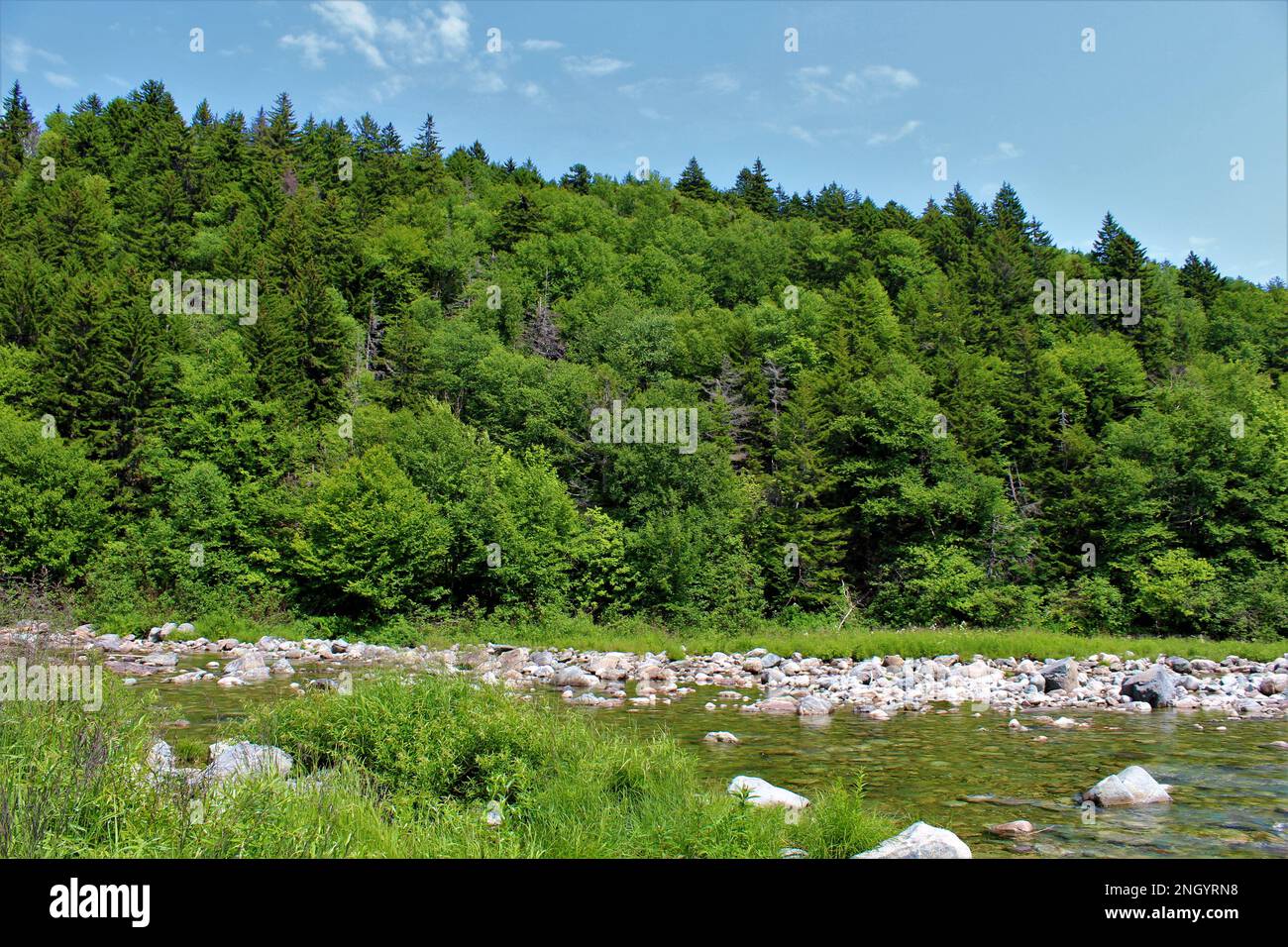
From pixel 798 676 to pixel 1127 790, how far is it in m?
15.0

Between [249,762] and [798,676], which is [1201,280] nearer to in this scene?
[798,676]

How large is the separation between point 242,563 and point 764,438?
3091 centimetres

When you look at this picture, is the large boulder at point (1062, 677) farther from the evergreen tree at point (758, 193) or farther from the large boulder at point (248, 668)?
the evergreen tree at point (758, 193)

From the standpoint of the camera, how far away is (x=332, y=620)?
38219 millimetres

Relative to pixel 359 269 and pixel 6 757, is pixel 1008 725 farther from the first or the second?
pixel 359 269

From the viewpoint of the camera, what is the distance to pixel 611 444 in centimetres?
4441

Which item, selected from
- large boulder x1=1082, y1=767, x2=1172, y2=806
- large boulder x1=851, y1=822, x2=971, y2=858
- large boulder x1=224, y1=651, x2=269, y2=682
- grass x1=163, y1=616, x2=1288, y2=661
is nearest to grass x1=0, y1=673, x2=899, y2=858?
large boulder x1=851, y1=822, x2=971, y2=858

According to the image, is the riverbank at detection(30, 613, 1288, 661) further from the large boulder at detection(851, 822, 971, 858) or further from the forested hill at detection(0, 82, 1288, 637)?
the large boulder at detection(851, 822, 971, 858)

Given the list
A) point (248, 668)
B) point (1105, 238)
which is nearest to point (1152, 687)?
point (248, 668)

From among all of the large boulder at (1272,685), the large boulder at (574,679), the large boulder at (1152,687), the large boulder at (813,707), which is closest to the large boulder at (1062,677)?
the large boulder at (1152,687)

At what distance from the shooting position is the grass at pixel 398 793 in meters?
6.51

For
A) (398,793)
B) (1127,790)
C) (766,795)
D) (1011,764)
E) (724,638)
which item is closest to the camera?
(398,793)

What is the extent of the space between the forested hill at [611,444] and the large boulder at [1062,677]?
1463 centimetres

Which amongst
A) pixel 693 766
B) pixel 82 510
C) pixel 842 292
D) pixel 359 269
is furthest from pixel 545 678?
pixel 359 269
